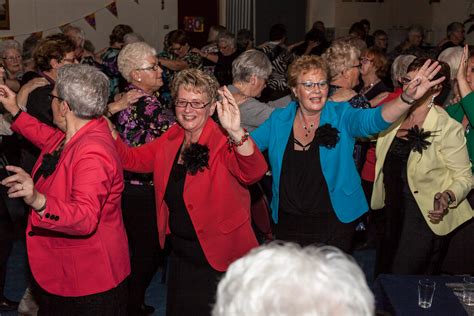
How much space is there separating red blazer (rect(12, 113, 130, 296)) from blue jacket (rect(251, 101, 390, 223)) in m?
0.89

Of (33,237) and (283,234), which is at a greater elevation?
(33,237)

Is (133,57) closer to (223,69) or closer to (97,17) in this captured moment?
(223,69)

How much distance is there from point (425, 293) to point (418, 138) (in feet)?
3.47

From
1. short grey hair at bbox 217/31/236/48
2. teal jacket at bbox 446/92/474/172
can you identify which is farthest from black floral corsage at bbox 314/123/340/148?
short grey hair at bbox 217/31/236/48

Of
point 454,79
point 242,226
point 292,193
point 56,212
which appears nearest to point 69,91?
point 56,212

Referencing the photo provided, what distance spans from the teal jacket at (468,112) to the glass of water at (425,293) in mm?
1329

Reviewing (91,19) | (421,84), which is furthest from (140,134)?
(91,19)

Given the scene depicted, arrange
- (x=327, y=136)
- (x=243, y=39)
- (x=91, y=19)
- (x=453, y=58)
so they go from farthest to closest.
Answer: (x=91, y=19) → (x=243, y=39) → (x=453, y=58) → (x=327, y=136)

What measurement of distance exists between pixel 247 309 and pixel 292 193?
2028 mm

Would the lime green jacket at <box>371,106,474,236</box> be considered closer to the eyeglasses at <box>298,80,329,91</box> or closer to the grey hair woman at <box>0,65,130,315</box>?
the eyeglasses at <box>298,80,329,91</box>

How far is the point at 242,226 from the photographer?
305 centimetres

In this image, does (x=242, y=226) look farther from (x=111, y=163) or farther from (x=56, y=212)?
(x=56, y=212)

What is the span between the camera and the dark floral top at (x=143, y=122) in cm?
360

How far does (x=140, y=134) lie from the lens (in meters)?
3.60
